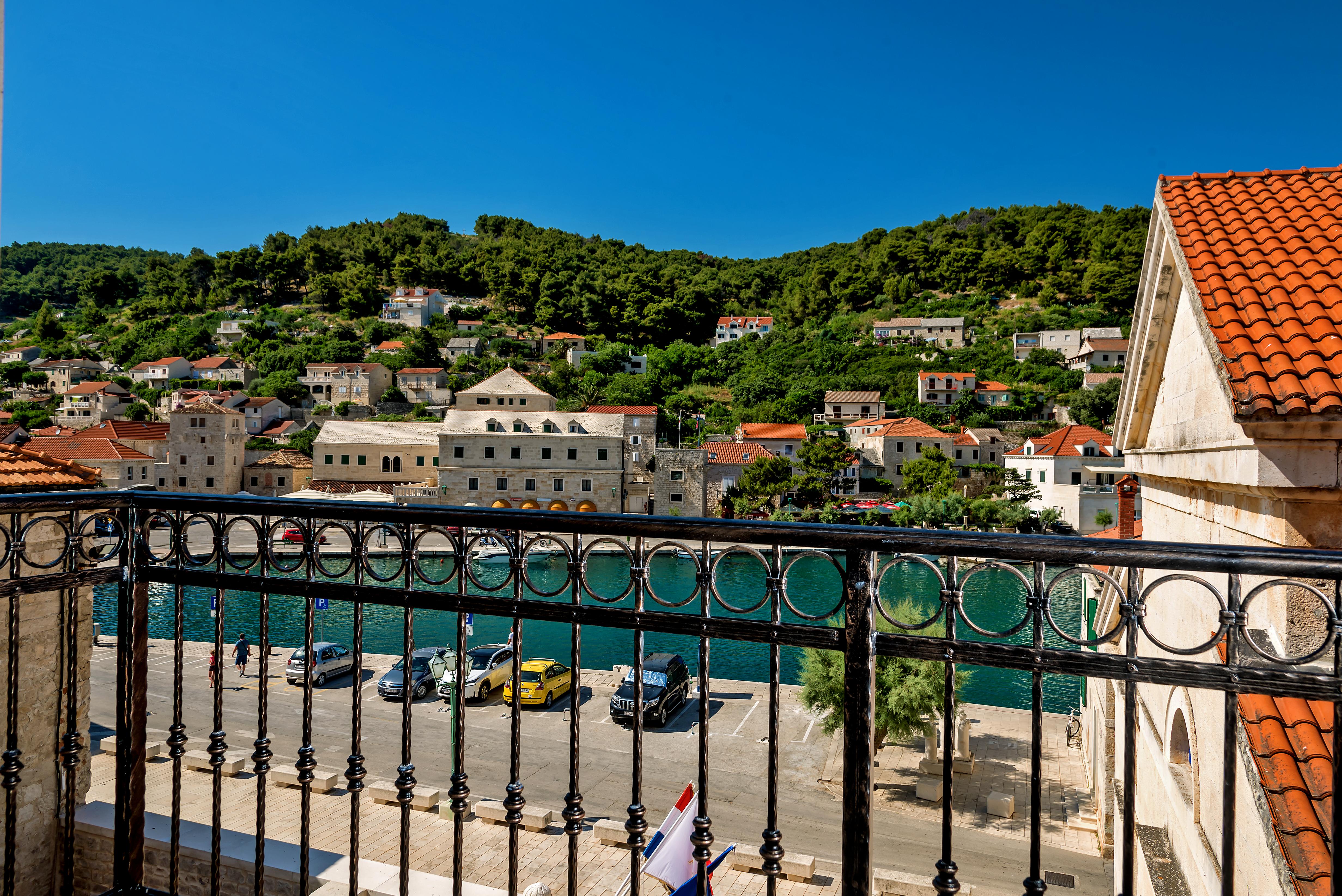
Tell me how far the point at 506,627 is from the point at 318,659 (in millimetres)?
8741

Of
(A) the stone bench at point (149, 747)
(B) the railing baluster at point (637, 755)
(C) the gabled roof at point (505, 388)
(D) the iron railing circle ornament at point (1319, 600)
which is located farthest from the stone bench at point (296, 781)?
(C) the gabled roof at point (505, 388)

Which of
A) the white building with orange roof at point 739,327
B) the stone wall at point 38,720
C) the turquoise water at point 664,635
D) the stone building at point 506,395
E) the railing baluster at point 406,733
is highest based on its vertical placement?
the white building with orange roof at point 739,327

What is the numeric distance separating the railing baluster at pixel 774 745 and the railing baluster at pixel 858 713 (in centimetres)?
15

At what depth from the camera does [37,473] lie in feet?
24.8

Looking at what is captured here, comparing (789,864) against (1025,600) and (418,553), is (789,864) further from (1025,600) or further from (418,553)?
(1025,600)

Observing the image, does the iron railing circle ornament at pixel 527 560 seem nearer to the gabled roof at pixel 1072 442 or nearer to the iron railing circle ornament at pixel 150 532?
the iron railing circle ornament at pixel 150 532

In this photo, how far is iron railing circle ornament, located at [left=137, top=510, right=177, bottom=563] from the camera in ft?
8.23

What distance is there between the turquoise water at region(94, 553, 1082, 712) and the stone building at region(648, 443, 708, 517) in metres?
10.6

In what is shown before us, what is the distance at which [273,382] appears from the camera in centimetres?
6788

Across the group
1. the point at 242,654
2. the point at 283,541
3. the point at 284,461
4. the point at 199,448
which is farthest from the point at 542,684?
the point at 284,461

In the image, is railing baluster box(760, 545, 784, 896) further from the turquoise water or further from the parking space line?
the turquoise water

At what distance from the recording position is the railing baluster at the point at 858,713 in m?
1.75

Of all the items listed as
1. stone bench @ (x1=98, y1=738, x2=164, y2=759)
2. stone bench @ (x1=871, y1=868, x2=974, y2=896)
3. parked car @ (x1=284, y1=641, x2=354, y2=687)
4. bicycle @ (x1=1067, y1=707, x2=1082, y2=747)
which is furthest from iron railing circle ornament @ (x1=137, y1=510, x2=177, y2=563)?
bicycle @ (x1=1067, y1=707, x2=1082, y2=747)

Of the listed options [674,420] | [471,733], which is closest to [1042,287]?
[674,420]
